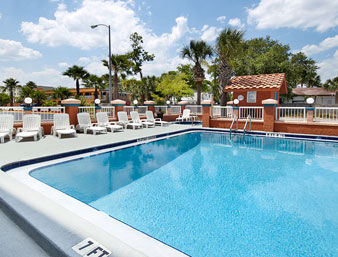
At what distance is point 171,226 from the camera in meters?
3.37

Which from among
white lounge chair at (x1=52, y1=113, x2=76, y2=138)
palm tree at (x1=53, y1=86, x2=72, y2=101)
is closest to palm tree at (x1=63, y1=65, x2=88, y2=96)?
palm tree at (x1=53, y1=86, x2=72, y2=101)

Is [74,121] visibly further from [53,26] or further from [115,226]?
[115,226]

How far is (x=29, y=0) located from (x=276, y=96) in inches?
714

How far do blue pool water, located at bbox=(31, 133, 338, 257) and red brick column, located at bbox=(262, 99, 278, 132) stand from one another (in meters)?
4.25

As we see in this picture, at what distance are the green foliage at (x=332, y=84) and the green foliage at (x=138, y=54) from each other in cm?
3271

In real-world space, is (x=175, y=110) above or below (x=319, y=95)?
below

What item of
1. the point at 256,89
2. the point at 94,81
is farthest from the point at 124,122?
the point at 94,81

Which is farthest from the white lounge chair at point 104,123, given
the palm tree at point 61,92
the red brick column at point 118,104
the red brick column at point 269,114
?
the palm tree at point 61,92

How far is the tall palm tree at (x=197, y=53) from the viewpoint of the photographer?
2161 centimetres

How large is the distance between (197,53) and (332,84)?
102 ft

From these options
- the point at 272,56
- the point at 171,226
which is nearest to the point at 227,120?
the point at 171,226

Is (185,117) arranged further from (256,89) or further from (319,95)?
(319,95)

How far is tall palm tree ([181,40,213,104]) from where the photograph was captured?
851 inches

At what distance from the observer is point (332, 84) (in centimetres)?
3766
